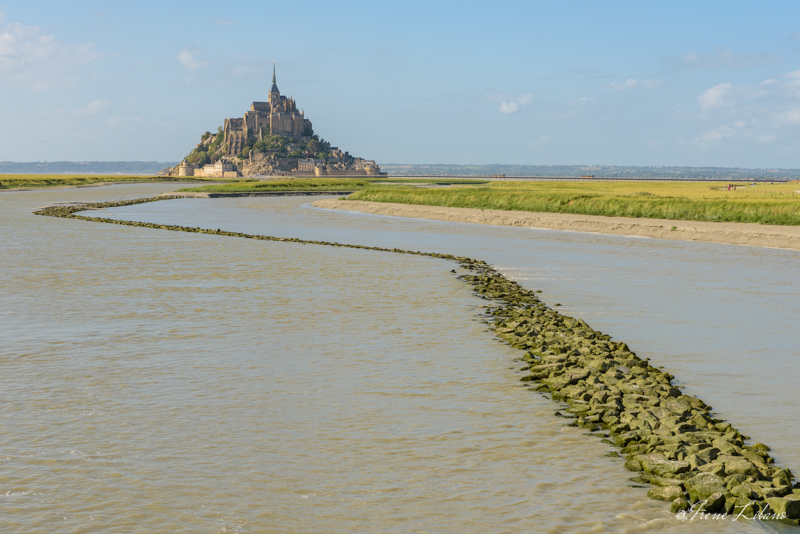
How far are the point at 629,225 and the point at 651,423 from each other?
1450 inches

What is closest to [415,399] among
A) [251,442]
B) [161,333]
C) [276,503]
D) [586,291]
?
[251,442]

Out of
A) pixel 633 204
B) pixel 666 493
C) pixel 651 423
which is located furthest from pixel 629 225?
pixel 666 493

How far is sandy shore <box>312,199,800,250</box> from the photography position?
37375mm

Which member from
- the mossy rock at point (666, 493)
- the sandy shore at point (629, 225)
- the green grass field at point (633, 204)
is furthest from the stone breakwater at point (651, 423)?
the green grass field at point (633, 204)

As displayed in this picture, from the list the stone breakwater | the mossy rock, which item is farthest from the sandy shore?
the mossy rock

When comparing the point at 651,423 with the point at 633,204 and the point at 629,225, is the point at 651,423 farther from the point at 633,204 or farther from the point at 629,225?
the point at 633,204

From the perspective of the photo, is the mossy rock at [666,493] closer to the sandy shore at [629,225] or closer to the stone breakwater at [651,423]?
the stone breakwater at [651,423]

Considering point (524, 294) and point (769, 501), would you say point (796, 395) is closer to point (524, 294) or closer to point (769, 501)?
point (769, 501)

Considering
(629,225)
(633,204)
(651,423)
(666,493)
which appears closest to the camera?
(666,493)

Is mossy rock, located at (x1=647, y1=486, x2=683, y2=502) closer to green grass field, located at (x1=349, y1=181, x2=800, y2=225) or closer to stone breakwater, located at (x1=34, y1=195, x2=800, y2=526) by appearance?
stone breakwater, located at (x1=34, y1=195, x2=800, y2=526)

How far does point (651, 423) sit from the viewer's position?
30.9ft

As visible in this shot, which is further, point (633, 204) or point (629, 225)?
point (633, 204)

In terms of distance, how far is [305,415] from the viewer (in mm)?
9914

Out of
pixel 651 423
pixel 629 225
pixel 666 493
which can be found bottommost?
pixel 666 493
